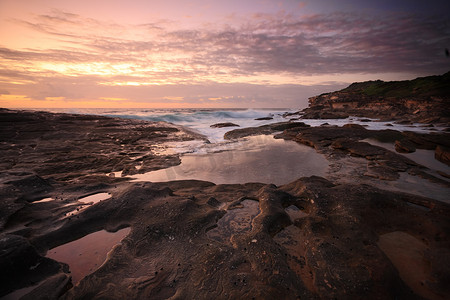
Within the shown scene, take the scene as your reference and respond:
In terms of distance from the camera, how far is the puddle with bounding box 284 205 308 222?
4828 millimetres

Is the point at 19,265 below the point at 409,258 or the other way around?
the other way around

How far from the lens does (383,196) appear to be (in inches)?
195

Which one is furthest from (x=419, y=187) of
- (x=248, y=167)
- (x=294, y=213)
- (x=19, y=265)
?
(x=19, y=265)

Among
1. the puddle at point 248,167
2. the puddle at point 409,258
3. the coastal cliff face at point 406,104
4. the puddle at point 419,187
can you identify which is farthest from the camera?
the coastal cliff face at point 406,104

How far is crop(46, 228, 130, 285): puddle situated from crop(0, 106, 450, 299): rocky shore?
128 mm

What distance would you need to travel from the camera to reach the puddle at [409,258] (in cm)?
293

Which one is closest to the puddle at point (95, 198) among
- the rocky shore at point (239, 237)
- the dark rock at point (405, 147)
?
the rocky shore at point (239, 237)

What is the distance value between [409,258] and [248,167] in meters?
6.33

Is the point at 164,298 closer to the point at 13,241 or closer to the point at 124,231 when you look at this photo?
the point at 124,231

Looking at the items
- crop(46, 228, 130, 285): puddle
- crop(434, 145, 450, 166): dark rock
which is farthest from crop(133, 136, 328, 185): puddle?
crop(434, 145, 450, 166): dark rock

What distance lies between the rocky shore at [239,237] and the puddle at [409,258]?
2 cm

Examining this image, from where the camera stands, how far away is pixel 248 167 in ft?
30.5

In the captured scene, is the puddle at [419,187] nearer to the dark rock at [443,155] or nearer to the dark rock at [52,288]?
the dark rock at [443,155]

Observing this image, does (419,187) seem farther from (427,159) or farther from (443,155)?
(443,155)
